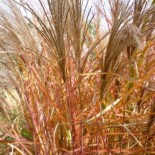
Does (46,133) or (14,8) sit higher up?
(14,8)

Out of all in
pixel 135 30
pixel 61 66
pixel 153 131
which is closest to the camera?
pixel 135 30

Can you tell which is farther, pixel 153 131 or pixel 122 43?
pixel 153 131

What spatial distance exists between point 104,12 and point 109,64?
2.78 feet

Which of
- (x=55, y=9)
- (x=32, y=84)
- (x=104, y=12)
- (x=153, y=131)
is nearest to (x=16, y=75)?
(x=32, y=84)

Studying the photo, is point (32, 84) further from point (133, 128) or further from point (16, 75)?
point (133, 128)

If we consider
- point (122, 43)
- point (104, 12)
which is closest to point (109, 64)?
point (122, 43)

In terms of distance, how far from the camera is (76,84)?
49.7 inches

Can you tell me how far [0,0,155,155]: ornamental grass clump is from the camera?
99cm

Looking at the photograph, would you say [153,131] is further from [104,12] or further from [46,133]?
Answer: [104,12]

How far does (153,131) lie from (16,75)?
57 centimetres

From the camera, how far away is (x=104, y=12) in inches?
70.3

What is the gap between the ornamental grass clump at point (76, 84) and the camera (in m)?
0.99

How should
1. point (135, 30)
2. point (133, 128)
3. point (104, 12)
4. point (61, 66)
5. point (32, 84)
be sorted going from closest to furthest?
point (135, 30), point (61, 66), point (133, 128), point (32, 84), point (104, 12)

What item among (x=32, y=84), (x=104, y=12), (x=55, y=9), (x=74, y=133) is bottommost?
(x=74, y=133)
